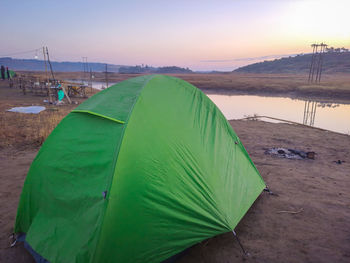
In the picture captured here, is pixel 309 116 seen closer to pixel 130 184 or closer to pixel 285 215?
pixel 285 215

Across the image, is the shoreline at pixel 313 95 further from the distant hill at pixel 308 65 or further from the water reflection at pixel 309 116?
the distant hill at pixel 308 65

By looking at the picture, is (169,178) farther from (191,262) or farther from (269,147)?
(269,147)

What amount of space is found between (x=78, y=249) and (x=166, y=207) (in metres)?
1.01

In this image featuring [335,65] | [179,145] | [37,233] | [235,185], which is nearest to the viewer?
Answer: [37,233]

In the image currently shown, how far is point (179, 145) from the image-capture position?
3047 millimetres

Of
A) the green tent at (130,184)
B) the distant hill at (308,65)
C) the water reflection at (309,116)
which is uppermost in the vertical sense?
the distant hill at (308,65)

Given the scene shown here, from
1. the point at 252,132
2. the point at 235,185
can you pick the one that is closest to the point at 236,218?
the point at 235,185

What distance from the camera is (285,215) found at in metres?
3.93

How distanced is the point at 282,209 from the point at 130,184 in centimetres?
307

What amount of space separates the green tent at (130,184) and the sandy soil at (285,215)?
42 centimetres


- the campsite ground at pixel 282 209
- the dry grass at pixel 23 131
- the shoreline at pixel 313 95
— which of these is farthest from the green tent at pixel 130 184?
the shoreline at pixel 313 95

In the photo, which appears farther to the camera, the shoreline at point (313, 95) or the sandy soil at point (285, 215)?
the shoreline at point (313, 95)

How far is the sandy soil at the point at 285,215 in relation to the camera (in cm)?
302

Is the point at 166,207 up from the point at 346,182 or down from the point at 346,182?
up
